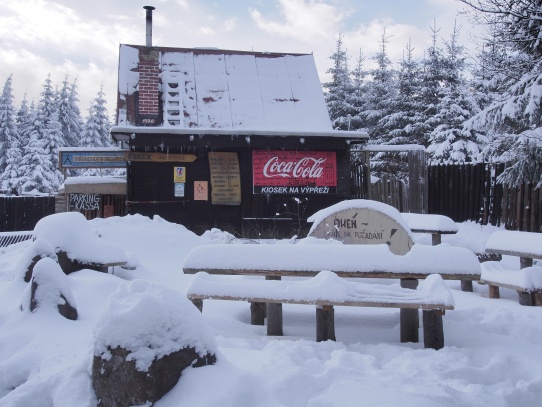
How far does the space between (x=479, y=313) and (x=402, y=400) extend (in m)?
3.01

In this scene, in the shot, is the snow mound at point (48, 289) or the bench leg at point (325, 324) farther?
the snow mound at point (48, 289)

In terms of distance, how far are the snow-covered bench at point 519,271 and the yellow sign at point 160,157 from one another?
846 centimetres

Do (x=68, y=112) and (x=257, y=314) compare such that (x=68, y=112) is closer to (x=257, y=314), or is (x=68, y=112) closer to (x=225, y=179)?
(x=225, y=179)

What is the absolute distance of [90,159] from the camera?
13.2m

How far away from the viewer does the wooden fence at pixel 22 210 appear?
72.2ft

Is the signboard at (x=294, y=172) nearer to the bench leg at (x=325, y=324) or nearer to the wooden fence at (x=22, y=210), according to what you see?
the bench leg at (x=325, y=324)

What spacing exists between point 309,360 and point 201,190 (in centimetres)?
1040

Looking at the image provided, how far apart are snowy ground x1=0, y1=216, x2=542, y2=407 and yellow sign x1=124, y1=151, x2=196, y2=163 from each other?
24.0ft

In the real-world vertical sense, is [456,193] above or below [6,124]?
below

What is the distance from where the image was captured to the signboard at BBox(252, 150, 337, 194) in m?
13.7

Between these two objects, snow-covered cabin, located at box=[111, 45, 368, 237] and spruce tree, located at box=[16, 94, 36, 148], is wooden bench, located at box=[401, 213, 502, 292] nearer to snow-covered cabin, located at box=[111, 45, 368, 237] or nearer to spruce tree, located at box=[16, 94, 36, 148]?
snow-covered cabin, located at box=[111, 45, 368, 237]

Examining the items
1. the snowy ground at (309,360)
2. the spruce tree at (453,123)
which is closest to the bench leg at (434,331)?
the snowy ground at (309,360)

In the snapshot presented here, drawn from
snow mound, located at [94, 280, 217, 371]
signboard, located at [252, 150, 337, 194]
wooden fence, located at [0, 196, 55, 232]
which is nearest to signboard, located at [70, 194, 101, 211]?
signboard, located at [252, 150, 337, 194]

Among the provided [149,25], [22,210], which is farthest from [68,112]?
[149,25]
